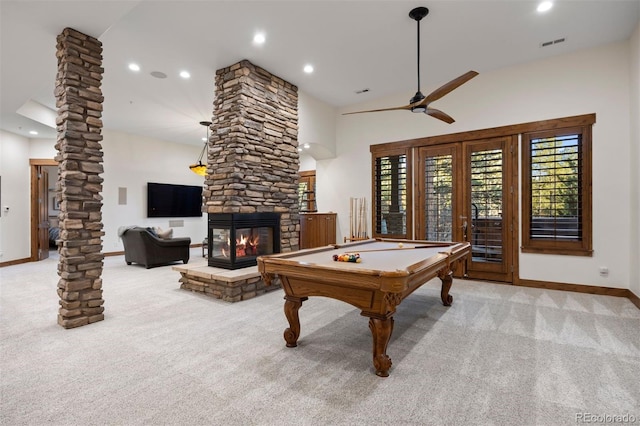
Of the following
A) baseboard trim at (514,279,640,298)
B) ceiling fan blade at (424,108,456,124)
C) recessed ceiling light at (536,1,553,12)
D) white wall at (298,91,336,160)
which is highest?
recessed ceiling light at (536,1,553,12)

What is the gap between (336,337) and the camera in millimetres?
2871

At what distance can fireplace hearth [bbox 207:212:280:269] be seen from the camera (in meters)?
4.39

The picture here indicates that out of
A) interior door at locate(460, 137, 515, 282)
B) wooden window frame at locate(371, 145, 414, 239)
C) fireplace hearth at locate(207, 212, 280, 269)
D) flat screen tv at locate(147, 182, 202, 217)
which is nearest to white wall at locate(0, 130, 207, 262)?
flat screen tv at locate(147, 182, 202, 217)

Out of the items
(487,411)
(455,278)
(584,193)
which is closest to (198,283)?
(487,411)

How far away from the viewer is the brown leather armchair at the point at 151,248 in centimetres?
630

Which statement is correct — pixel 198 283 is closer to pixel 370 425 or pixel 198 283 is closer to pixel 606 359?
pixel 370 425

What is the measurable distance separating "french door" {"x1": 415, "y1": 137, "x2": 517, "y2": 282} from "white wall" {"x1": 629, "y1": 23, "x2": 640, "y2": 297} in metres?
1.32

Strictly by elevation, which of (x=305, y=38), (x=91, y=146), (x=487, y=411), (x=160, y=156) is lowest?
(x=487, y=411)

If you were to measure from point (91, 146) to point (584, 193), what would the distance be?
20.4 feet

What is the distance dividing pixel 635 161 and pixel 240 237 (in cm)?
529

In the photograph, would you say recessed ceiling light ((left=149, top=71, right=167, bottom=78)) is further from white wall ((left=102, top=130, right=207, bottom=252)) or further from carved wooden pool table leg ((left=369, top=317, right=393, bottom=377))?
carved wooden pool table leg ((left=369, top=317, right=393, bottom=377))

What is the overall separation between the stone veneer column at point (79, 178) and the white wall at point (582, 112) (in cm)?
492

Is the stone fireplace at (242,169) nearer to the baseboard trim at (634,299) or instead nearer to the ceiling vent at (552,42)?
the ceiling vent at (552,42)

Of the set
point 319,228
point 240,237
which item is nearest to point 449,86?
point 240,237
